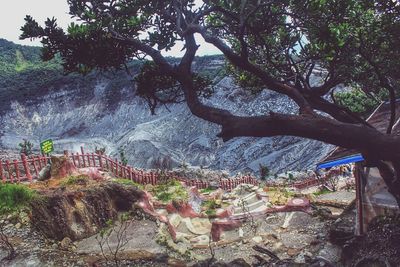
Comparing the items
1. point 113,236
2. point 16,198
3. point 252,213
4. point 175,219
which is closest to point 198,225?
point 175,219

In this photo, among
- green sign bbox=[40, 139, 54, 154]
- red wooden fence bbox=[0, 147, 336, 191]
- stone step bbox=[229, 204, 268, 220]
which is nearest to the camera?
stone step bbox=[229, 204, 268, 220]

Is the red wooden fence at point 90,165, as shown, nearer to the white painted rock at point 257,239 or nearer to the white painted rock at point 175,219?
the white painted rock at point 175,219

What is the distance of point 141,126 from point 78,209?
161ft

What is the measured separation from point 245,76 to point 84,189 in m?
5.75

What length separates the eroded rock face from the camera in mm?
10477

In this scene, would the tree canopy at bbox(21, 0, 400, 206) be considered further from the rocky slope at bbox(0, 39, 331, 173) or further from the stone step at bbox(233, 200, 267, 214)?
the rocky slope at bbox(0, 39, 331, 173)

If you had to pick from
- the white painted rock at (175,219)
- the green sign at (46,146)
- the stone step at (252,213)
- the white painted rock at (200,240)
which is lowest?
the white painted rock at (200,240)

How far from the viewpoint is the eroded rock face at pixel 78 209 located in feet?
34.4

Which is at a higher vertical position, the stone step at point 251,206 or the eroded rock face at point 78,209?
the eroded rock face at point 78,209

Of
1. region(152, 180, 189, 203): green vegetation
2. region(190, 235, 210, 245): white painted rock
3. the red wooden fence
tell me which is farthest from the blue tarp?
the red wooden fence

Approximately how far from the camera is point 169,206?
43.9ft

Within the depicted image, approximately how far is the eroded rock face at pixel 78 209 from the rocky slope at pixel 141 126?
29.1 metres

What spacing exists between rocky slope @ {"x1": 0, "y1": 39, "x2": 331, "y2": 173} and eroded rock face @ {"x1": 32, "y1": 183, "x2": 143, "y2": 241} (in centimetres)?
2912

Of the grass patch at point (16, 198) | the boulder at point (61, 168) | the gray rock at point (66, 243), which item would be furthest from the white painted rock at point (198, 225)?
the grass patch at point (16, 198)
